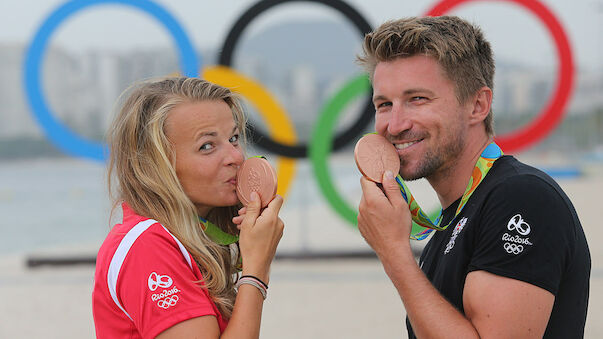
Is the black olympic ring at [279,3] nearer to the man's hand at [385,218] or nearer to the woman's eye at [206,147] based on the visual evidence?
the woman's eye at [206,147]

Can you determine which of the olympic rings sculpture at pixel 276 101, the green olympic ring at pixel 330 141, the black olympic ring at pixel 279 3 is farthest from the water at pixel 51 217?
the green olympic ring at pixel 330 141

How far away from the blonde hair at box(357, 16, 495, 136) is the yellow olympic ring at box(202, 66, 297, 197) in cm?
668

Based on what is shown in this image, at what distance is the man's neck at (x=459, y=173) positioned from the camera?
101 inches

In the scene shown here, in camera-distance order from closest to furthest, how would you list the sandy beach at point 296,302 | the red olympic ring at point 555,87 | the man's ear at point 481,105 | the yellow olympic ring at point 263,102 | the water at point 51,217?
the man's ear at point 481,105 → the sandy beach at point 296,302 → the red olympic ring at point 555,87 → the yellow olympic ring at point 263,102 → the water at point 51,217

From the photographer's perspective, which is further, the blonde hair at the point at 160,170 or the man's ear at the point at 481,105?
the man's ear at the point at 481,105

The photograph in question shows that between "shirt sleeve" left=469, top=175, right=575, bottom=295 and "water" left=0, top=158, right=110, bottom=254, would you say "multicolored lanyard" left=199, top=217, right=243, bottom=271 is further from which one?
"shirt sleeve" left=469, top=175, right=575, bottom=295

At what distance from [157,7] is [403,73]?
782cm

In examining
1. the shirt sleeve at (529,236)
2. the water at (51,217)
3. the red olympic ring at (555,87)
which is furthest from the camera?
the water at (51,217)

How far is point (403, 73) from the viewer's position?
249 cm

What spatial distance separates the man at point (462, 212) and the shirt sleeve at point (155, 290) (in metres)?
0.72

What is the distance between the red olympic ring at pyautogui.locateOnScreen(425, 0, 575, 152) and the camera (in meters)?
8.85

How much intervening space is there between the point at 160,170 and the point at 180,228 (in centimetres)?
24

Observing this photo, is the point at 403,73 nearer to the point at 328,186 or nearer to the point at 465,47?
the point at 465,47

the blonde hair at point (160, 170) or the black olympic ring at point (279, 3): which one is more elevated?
the black olympic ring at point (279, 3)
